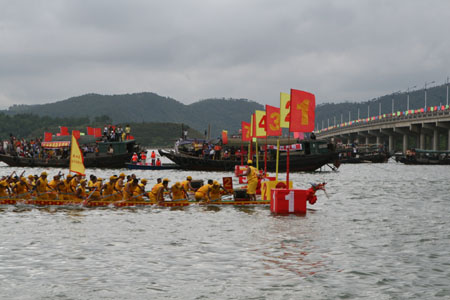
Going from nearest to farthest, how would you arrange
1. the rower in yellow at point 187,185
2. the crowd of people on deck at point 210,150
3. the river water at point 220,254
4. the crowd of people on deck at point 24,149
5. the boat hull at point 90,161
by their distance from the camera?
the river water at point 220,254 < the rower in yellow at point 187,185 < the crowd of people on deck at point 210,150 < the boat hull at point 90,161 < the crowd of people on deck at point 24,149

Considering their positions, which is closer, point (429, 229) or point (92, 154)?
point (429, 229)

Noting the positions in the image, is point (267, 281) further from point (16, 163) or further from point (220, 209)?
point (16, 163)

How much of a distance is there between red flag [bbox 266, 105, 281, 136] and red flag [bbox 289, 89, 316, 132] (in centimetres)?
838

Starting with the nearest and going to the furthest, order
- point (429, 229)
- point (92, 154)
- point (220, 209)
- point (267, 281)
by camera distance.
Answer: point (267, 281) → point (429, 229) → point (220, 209) → point (92, 154)

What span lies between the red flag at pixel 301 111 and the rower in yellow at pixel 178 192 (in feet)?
23.7

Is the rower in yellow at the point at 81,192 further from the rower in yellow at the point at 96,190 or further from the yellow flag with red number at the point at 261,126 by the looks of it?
the yellow flag with red number at the point at 261,126

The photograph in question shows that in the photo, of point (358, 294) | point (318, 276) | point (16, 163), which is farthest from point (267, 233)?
point (16, 163)

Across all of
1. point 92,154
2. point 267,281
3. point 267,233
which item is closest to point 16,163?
point 92,154

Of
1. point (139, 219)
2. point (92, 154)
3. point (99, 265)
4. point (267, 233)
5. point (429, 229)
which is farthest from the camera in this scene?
point (92, 154)

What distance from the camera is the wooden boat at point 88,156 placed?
244ft

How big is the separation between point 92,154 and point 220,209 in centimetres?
4884

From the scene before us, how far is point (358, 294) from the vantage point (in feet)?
45.9

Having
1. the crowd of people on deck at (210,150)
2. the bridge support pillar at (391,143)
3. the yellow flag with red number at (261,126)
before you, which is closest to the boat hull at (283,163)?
the crowd of people on deck at (210,150)

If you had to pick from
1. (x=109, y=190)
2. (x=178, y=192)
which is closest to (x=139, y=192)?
(x=109, y=190)
